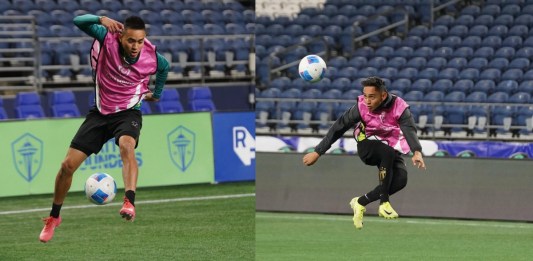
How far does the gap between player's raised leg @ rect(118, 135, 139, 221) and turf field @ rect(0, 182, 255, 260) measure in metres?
2.90

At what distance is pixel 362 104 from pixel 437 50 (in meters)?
14.0

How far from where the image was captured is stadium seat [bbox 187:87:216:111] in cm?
1938

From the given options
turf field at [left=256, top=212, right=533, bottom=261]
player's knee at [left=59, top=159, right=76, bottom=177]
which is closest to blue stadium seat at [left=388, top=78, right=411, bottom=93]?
turf field at [left=256, top=212, right=533, bottom=261]

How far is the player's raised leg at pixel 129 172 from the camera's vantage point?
6934 millimetres

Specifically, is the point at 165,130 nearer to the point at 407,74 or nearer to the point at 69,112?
the point at 69,112

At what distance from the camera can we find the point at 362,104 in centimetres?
789

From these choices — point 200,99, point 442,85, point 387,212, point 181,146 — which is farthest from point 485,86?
point 387,212

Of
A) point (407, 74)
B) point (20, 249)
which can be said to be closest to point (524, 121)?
point (407, 74)

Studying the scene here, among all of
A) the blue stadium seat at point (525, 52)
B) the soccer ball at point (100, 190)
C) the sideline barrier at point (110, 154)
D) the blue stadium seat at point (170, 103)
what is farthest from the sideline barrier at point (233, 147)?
the soccer ball at point (100, 190)

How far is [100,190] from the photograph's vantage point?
761 cm

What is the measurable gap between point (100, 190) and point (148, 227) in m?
4.95

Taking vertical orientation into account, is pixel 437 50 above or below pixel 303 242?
above

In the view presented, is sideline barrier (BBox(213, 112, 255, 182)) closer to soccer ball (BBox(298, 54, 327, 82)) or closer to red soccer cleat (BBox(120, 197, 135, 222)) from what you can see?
soccer ball (BBox(298, 54, 327, 82))

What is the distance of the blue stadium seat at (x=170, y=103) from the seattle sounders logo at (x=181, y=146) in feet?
9.96
